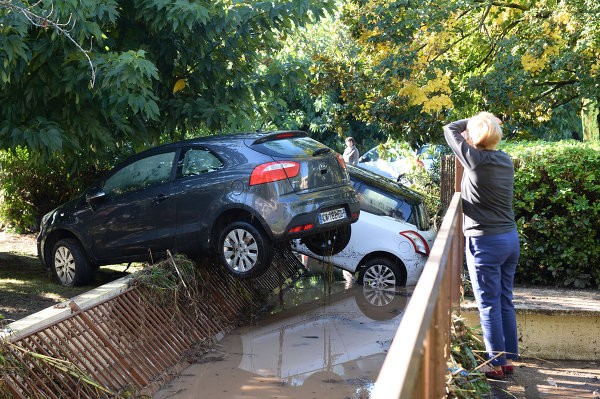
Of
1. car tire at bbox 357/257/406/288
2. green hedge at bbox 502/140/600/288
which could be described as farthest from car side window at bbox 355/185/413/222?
green hedge at bbox 502/140/600/288

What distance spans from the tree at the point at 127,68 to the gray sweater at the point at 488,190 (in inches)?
149

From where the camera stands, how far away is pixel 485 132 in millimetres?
5988

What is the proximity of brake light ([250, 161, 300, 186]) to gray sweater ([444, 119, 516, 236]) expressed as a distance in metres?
2.92

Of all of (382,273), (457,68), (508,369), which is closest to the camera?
(508,369)

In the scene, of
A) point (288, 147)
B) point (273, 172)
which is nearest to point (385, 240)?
point (288, 147)

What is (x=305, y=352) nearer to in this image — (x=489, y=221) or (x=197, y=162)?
(x=197, y=162)

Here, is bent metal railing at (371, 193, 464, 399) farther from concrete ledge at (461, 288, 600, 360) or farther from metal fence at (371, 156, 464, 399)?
concrete ledge at (461, 288, 600, 360)

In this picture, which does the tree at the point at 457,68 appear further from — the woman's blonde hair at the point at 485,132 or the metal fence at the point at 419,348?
the metal fence at the point at 419,348

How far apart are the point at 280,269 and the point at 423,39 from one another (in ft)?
13.8

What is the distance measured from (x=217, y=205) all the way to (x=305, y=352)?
1.83 meters

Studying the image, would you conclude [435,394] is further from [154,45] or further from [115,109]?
[154,45]

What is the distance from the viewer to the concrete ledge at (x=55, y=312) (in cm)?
589

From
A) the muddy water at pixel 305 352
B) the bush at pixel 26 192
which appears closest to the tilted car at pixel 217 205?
the muddy water at pixel 305 352

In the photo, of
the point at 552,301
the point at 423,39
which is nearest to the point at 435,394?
the point at 552,301
